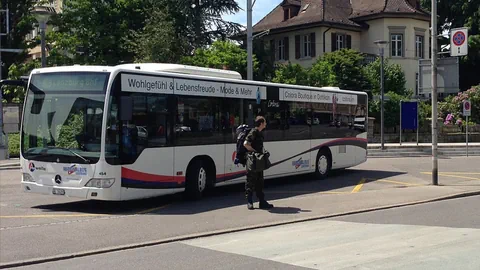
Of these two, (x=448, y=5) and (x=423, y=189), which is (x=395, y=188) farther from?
(x=448, y=5)

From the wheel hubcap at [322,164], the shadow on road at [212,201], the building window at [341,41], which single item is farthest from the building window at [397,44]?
the wheel hubcap at [322,164]

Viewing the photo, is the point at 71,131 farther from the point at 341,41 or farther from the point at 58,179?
the point at 341,41

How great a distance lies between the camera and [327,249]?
27.9ft

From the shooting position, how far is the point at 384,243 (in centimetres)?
885

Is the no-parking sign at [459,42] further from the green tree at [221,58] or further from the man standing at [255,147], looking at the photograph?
the green tree at [221,58]

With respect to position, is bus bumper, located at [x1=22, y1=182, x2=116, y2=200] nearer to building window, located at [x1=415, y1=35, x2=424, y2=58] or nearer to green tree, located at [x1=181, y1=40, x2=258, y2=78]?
green tree, located at [x1=181, y1=40, x2=258, y2=78]

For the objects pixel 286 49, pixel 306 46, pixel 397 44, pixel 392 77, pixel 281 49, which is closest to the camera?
pixel 392 77

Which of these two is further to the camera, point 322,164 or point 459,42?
point 322,164

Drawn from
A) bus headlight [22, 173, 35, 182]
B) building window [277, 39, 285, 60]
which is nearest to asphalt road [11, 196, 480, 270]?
bus headlight [22, 173, 35, 182]

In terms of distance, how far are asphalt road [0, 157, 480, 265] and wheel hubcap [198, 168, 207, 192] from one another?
0.33 meters

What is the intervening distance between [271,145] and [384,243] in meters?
7.74

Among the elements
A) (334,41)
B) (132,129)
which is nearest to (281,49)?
(334,41)

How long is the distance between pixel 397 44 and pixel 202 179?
131 ft

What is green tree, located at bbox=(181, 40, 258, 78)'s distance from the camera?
35378mm
